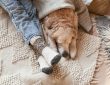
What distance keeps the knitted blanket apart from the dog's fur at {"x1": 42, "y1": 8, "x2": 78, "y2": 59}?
4 cm

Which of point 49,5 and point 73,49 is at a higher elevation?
point 49,5

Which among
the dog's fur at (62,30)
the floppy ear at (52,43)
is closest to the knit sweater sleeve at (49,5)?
the dog's fur at (62,30)

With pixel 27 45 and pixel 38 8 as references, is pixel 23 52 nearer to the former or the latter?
pixel 27 45

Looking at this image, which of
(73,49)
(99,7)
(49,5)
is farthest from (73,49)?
(99,7)

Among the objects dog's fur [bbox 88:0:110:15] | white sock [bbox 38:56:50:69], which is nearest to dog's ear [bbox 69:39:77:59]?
white sock [bbox 38:56:50:69]

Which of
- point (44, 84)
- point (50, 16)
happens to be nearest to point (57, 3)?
point (50, 16)

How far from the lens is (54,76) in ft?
3.24

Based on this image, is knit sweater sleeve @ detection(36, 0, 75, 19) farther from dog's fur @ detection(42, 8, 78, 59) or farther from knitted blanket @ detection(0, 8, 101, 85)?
knitted blanket @ detection(0, 8, 101, 85)

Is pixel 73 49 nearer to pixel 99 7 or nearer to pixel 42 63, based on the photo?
pixel 42 63

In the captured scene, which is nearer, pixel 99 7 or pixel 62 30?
pixel 62 30

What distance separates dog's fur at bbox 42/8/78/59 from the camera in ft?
3.49

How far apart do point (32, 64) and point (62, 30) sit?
204 mm

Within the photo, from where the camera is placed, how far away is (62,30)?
108 centimetres

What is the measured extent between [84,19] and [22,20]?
311 mm
